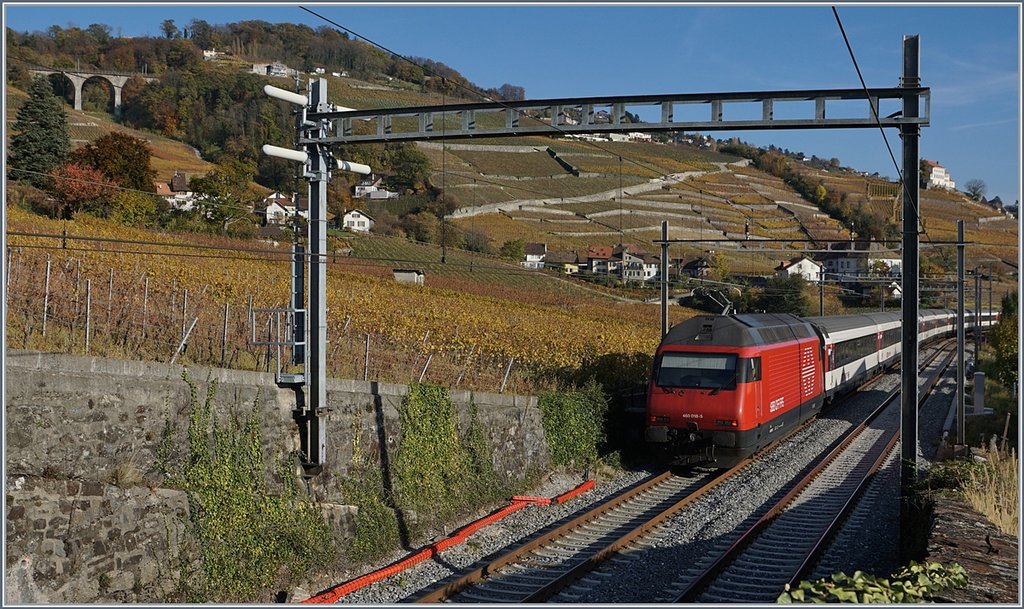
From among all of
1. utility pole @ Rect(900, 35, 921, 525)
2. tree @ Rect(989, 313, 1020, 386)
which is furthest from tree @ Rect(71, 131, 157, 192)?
tree @ Rect(989, 313, 1020, 386)

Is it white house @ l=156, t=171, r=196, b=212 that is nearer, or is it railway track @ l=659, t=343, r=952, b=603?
railway track @ l=659, t=343, r=952, b=603

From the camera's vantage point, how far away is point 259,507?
11523mm

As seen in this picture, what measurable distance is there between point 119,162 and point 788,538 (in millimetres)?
36328

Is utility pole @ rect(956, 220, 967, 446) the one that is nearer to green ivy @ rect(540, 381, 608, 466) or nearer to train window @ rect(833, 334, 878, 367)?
train window @ rect(833, 334, 878, 367)

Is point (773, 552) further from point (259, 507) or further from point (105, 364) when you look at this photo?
point (105, 364)

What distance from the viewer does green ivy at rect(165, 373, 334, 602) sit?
1064cm

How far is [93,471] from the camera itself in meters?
9.91

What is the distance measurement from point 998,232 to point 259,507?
10322 centimetres

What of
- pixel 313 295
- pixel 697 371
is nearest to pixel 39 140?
pixel 313 295

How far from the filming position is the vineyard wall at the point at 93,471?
9031 mm

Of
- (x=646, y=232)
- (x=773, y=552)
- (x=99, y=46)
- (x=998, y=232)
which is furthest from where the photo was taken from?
(x=99, y=46)

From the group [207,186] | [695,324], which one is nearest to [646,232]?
[207,186]

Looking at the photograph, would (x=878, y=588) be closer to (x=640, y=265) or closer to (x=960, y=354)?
(x=960, y=354)

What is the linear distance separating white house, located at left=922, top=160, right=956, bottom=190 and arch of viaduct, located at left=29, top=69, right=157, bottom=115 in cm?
10852
